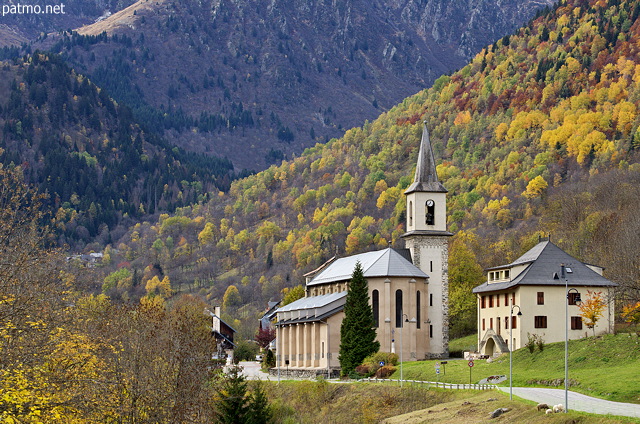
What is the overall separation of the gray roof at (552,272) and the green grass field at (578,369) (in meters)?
7.87

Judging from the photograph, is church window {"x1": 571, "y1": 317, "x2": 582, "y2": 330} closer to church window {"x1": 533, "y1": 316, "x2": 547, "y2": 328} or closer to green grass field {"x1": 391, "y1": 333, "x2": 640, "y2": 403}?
church window {"x1": 533, "y1": 316, "x2": 547, "y2": 328}

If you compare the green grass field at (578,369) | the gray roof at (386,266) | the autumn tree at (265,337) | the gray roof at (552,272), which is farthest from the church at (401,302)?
the autumn tree at (265,337)

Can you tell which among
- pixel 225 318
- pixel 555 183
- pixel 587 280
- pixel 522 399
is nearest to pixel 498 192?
pixel 555 183

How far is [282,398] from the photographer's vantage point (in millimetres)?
91875

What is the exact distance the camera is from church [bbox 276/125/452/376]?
354 ft

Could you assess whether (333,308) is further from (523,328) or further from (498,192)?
(498,192)

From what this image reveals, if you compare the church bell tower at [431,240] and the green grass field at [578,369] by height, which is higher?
the church bell tower at [431,240]

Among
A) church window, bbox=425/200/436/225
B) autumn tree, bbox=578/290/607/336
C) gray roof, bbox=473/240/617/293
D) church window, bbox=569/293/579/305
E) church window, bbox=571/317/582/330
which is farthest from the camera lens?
church window, bbox=425/200/436/225

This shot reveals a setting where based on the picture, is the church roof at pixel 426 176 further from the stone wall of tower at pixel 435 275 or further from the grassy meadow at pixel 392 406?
the grassy meadow at pixel 392 406

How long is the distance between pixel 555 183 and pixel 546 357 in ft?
348

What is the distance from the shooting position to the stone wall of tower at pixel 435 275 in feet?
366

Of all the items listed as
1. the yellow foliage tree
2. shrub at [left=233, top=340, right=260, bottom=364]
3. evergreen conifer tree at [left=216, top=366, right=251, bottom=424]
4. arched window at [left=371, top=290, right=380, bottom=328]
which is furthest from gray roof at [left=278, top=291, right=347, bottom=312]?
the yellow foliage tree

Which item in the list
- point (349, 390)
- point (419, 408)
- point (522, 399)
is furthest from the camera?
point (349, 390)

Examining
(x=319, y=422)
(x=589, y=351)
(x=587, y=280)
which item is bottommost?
(x=319, y=422)
